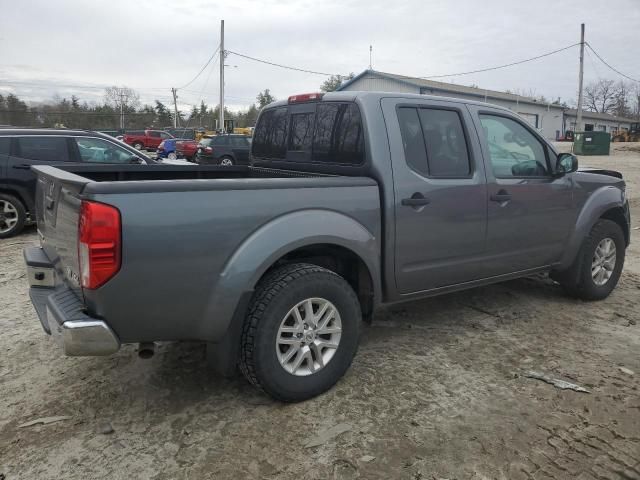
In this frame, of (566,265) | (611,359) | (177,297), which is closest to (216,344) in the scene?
(177,297)

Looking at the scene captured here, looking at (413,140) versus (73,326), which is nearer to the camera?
(73,326)

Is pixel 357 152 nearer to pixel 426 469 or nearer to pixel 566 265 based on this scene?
pixel 426 469

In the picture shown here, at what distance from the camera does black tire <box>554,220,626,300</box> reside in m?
4.84

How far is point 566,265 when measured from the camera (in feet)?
15.6

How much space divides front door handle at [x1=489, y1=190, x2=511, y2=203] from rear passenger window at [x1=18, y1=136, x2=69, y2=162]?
23.2ft

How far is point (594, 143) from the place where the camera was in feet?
101

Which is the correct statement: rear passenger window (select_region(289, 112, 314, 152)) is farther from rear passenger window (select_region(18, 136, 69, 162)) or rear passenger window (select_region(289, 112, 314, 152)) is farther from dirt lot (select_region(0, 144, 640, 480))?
rear passenger window (select_region(18, 136, 69, 162))

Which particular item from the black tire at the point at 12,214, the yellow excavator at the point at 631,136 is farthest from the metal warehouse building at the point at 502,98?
the black tire at the point at 12,214

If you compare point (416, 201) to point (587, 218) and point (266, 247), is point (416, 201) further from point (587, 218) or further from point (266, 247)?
point (587, 218)

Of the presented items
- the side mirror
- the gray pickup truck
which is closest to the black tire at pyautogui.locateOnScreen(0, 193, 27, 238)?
the gray pickup truck

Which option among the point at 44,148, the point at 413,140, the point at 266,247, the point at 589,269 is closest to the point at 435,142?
the point at 413,140

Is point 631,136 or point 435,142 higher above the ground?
point 631,136

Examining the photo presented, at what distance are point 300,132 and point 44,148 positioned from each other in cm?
597

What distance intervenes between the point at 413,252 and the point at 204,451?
5.98ft
